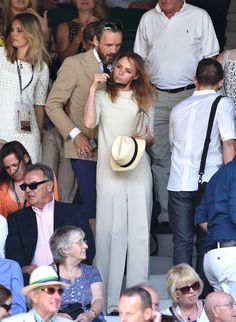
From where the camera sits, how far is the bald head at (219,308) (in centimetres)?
944

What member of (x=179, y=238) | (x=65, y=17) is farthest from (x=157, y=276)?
(x=65, y=17)

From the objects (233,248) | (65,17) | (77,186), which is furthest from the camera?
(65,17)

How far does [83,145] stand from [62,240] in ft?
4.92

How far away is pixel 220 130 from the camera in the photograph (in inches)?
A: 422

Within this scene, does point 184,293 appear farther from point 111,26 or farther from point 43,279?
point 111,26

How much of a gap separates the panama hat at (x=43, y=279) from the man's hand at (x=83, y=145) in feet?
6.84

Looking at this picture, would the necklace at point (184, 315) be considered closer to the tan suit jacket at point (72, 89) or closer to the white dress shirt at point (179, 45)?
the tan suit jacket at point (72, 89)

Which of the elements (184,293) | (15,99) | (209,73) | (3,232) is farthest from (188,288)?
(15,99)

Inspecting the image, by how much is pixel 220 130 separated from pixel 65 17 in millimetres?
2860

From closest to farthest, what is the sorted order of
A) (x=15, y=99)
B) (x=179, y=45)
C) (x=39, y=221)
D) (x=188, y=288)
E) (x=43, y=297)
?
(x=43, y=297) < (x=188, y=288) < (x=39, y=221) < (x=15, y=99) < (x=179, y=45)

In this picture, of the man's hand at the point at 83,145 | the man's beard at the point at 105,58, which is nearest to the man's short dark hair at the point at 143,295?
the man's hand at the point at 83,145

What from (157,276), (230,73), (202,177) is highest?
(230,73)

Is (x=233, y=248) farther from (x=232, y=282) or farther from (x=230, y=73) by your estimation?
(x=230, y=73)

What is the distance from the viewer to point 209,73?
1069 centimetres
